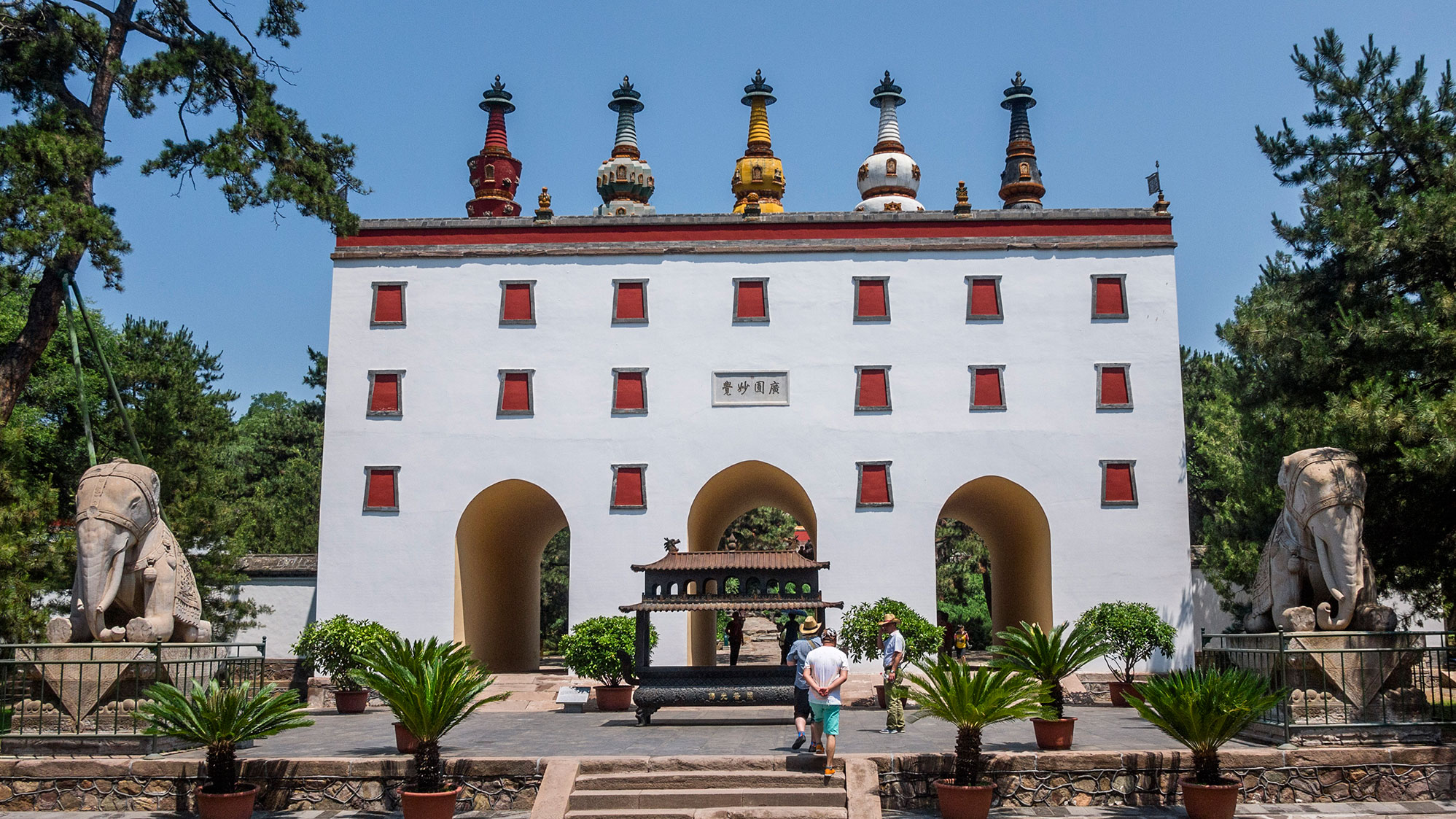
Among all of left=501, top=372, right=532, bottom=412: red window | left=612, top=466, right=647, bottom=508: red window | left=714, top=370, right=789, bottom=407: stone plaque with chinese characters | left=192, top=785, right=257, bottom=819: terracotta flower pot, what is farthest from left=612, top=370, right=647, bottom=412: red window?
left=192, top=785, right=257, bottom=819: terracotta flower pot

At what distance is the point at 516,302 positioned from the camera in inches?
989

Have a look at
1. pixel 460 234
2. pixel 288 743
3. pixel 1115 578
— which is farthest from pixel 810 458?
pixel 288 743

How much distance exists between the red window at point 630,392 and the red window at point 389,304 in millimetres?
4658

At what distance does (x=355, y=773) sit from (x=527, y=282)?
1419 cm

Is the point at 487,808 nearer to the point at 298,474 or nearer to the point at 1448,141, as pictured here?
the point at 1448,141

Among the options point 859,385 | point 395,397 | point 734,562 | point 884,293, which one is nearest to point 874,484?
point 859,385

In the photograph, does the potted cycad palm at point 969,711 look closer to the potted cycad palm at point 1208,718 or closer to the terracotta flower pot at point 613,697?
the potted cycad palm at point 1208,718

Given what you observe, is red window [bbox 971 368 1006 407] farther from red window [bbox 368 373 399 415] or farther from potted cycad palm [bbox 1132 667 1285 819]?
potted cycad palm [bbox 1132 667 1285 819]

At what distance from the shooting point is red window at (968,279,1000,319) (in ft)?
81.3

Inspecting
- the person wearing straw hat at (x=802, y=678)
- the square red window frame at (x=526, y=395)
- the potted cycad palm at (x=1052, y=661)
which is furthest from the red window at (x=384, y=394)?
the potted cycad palm at (x=1052, y=661)

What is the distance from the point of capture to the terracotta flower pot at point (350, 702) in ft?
68.7

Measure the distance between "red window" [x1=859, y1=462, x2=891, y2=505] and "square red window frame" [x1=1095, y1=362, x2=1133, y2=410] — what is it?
442 cm

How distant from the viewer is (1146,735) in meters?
15.1

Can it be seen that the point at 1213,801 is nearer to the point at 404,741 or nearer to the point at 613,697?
the point at 404,741
